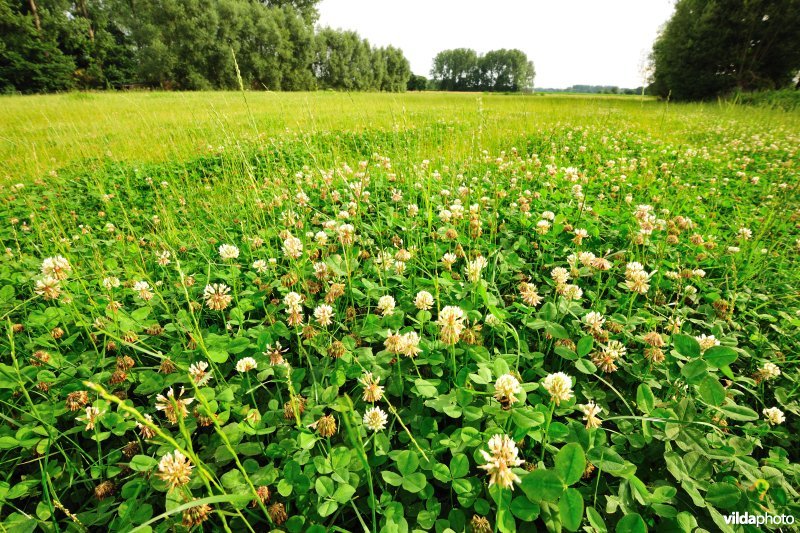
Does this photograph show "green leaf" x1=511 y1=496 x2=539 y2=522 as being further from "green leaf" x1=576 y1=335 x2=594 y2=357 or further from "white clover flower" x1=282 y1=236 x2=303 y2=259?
"white clover flower" x1=282 y1=236 x2=303 y2=259

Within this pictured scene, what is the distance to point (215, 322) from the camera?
2.16 m

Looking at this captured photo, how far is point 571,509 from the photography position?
103 cm

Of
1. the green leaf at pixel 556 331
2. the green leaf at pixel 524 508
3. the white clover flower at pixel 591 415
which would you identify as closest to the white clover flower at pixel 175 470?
the green leaf at pixel 524 508

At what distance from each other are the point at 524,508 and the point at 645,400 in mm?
705

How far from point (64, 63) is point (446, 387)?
153ft

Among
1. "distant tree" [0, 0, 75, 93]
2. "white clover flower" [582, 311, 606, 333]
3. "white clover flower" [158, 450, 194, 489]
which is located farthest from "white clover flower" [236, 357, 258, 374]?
"distant tree" [0, 0, 75, 93]

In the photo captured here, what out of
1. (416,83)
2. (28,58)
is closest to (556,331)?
(28,58)

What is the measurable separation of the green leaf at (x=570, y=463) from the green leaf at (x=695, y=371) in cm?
70

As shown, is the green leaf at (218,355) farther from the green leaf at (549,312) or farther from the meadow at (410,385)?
the green leaf at (549,312)

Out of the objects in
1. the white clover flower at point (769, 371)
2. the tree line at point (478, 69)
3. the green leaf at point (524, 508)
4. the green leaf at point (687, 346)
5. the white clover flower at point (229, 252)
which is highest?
the tree line at point (478, 69)

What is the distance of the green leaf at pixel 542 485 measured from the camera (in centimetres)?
106

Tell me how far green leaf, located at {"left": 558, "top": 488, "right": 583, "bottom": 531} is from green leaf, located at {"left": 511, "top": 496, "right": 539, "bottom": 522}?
0.08 metres

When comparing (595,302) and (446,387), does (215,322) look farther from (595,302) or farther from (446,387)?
(595,302)

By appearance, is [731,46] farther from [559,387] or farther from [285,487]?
[285,487]
